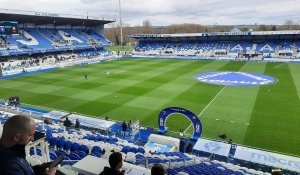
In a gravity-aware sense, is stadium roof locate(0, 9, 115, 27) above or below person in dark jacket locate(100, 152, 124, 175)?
above

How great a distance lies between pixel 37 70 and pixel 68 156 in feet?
127

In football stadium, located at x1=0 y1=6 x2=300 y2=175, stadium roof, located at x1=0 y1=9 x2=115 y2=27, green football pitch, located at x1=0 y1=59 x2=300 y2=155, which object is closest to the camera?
football stadium, located at x1=0 y1=6 x2=300 y2=175

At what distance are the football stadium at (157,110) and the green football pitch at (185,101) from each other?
8 cm

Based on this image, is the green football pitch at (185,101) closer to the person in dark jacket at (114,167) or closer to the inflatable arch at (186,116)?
the inflatable arch at (186,116)

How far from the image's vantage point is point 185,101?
22.8 meters

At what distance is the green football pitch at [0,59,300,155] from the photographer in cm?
1639

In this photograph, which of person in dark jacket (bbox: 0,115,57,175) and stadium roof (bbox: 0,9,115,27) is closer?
person in dark jacket (bbox: 0,115,57,175)

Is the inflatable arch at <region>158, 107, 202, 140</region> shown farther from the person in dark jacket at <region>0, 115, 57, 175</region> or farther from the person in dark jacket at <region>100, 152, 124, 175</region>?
the person in dark jacket at <region>0, 115, 57, 175</region>

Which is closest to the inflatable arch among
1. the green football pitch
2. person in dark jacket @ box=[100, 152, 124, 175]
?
the green football pitch

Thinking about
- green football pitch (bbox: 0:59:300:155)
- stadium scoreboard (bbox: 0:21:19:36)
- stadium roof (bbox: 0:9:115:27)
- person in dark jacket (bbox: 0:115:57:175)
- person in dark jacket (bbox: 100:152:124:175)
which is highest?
stadium roof (bbox: 0:9:115:27)

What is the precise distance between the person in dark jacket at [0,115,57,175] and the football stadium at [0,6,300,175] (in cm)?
13

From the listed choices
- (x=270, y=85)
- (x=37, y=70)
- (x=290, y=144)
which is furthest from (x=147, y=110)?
(x=37, y=70)

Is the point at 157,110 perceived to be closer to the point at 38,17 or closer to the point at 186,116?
the point at 186,116

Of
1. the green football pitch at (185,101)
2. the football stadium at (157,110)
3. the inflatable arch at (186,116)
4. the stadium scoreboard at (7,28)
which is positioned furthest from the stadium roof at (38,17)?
the inflatable arch at (186,116)
